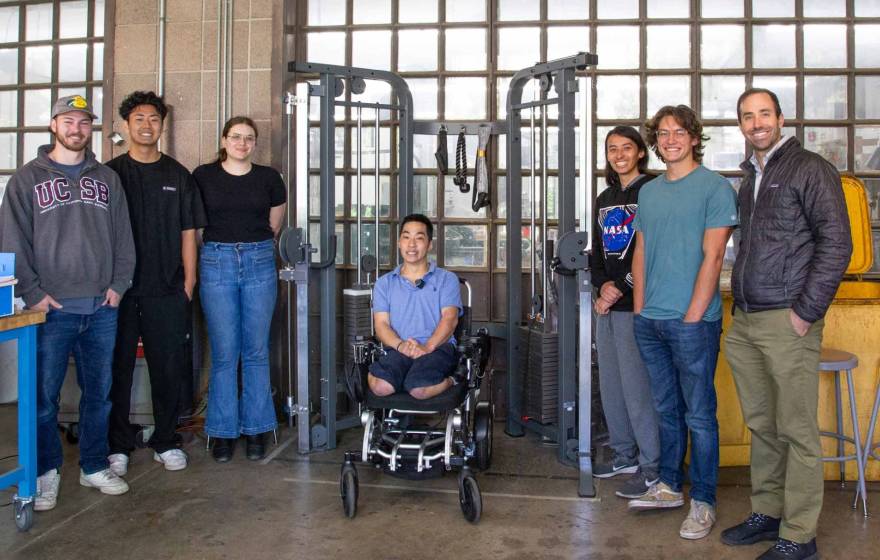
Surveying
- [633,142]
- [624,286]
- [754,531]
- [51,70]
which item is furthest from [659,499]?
[51,70]

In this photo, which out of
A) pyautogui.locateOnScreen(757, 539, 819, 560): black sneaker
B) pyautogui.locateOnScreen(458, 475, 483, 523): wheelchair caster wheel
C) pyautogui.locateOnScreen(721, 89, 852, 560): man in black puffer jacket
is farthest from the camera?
pyautogui.locateOnScreen(458, 475, 483, 523): wheelchair caster wheel

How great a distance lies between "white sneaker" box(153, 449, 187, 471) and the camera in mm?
3877

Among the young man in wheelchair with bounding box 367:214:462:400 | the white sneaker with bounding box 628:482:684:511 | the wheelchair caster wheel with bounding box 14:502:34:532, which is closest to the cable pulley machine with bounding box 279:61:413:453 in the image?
the young man in wheelchair with bounding box 367:214:462:400

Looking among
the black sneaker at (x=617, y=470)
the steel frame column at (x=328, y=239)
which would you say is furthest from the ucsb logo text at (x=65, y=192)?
the black sneaker at (x=617, y=470)

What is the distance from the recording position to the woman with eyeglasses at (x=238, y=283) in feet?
12.9

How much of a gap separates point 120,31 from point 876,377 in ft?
14.3

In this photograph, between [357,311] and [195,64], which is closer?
[357,311]

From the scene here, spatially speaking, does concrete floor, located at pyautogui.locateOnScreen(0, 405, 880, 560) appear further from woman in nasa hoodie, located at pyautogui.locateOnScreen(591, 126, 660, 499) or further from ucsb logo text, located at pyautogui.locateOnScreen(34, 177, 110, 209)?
ucsb logo text, located at pyautogui.locateOnScreen(34, 177, 110, 209)

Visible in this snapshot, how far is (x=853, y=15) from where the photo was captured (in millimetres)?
4652

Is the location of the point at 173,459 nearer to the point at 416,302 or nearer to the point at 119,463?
the point at 119,463

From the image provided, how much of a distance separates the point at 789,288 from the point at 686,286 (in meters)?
0.38

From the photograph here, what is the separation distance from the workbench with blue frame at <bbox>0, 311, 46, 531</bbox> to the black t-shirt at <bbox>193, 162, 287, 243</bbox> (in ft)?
3.29

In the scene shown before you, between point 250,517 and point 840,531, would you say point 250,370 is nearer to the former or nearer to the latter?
point 250,517

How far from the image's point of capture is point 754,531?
2988mm
